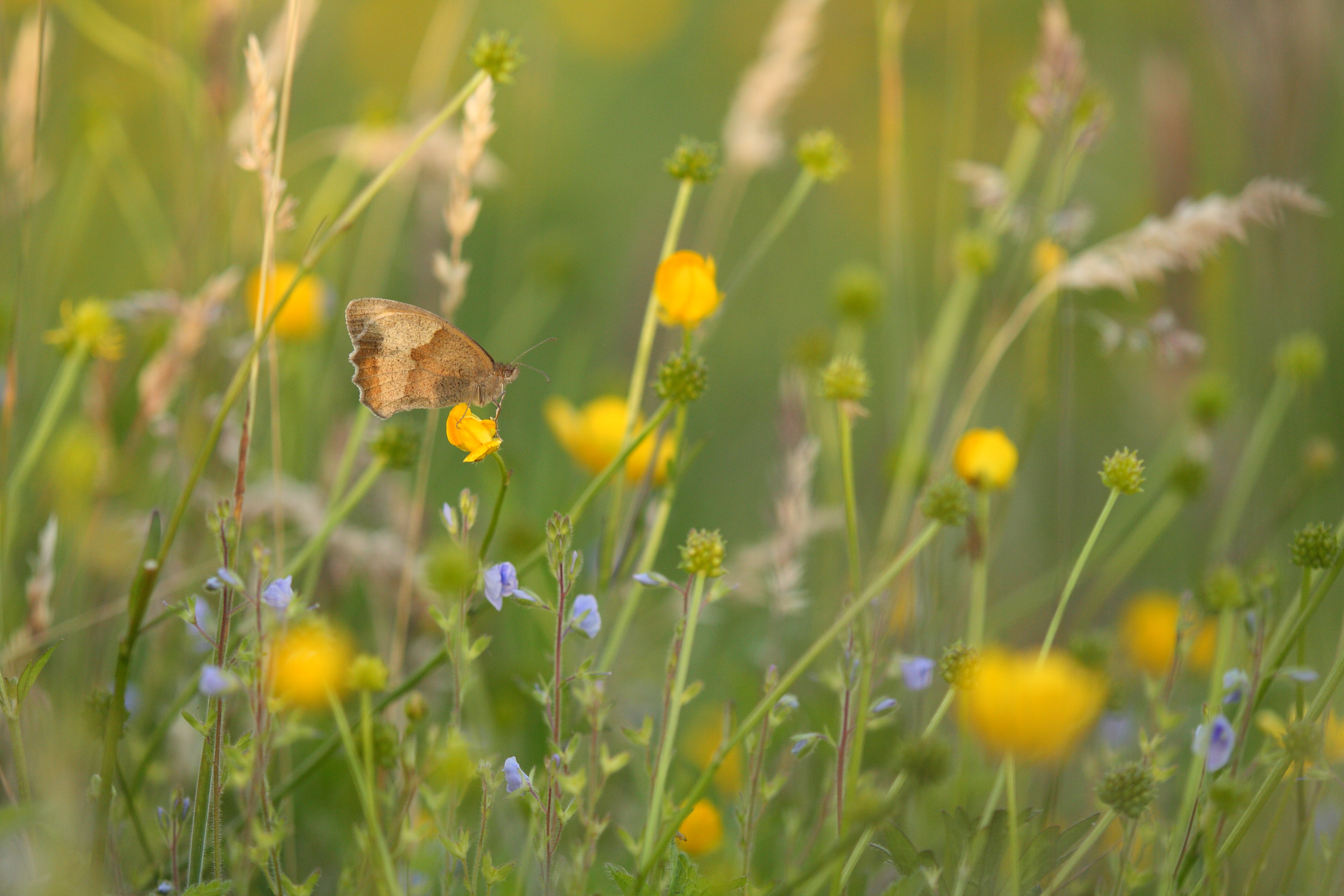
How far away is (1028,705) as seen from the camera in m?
0.76

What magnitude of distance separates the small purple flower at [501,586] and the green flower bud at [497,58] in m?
0.58

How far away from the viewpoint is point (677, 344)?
2.03 metres

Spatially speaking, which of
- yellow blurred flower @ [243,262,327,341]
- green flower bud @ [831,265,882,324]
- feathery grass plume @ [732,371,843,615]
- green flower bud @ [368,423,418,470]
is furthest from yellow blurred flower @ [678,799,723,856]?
yellow blurred flower @ [243,262,327,341]

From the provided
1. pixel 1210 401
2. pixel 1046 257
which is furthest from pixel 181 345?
pixel 1210 401

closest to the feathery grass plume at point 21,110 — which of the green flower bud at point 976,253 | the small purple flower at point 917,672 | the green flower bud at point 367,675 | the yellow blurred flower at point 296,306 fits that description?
the yellow blurred flower at point 296,306

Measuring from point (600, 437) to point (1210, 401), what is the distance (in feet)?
3.76

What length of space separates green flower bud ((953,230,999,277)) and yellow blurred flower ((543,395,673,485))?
708 millimetres

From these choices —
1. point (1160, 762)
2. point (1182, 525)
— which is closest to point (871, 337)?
point (1182, 525)

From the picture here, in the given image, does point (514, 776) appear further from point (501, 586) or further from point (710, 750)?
point (710, 750)

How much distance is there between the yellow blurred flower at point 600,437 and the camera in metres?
1.67

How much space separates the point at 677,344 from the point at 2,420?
3.89 feet

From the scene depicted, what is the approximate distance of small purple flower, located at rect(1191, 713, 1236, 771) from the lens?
1.00 meters

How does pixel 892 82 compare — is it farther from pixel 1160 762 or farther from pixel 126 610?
pixel 126 610

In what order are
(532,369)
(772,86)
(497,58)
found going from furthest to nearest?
(772,86), (532,369), (497,58)
